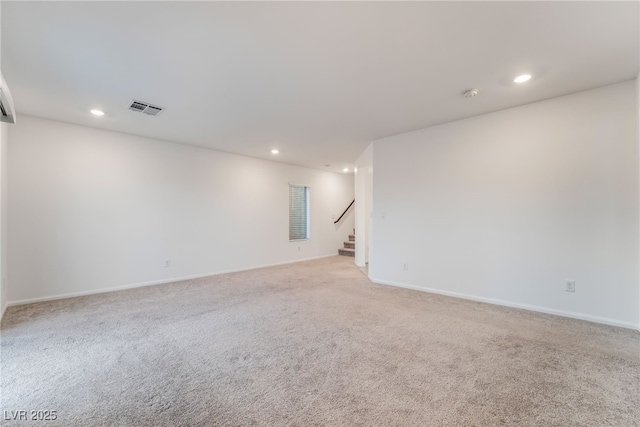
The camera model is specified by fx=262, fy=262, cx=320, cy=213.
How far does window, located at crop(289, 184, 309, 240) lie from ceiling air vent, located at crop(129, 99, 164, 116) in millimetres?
3749

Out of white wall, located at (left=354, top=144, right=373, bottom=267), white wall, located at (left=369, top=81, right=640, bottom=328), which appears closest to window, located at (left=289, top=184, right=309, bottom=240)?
white wall, located at (left=354, top=144, right=373, bottom=267)

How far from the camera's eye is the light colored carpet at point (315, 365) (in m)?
1.57

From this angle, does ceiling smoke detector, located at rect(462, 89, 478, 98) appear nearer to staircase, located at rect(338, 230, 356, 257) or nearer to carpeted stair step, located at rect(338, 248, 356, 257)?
staircase, located at rect(338, 230, 356, 257)

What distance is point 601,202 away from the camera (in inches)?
112

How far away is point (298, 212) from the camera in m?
7.15

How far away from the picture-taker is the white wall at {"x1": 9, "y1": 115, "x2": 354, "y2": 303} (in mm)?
3613

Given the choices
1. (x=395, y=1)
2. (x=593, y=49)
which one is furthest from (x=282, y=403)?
(x=593, y=49)

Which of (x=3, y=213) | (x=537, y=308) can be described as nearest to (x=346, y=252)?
(x=537, y=308)

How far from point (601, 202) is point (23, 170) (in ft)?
23.4

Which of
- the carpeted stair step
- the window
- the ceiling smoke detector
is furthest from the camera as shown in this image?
the carpeted stair step

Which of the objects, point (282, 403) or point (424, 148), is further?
point (424, 148)

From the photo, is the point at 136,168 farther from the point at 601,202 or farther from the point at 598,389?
the point at 601,202

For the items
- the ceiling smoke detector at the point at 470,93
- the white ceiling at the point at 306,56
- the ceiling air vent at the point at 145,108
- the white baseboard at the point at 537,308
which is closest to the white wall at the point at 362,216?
the white baseboard at the point at 537,308

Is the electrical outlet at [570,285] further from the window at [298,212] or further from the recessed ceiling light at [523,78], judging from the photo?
the window at [298,212]
